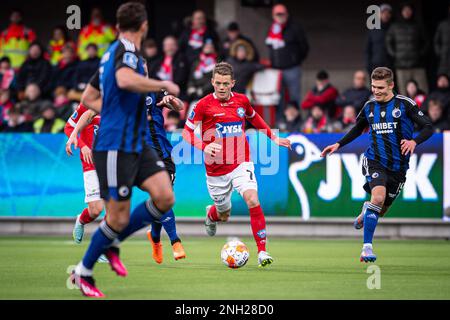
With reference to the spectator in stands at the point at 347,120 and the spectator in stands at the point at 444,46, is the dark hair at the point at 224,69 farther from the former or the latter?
the spectator in stands at the point at 444,46

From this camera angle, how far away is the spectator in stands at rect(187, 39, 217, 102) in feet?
61.8

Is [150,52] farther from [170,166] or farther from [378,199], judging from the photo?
[378,199]

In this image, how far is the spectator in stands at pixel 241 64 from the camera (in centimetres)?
1856

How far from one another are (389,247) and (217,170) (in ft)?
12.5

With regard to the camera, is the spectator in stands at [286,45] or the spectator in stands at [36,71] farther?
the spectator in stands at [36,71]

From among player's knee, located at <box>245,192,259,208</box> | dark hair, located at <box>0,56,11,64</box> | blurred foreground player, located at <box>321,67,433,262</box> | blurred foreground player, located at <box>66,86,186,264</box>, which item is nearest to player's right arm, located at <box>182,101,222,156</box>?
blurred foreground player, located at <box>66,86,186,264</box>

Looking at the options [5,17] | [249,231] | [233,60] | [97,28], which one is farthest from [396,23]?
[5,17]

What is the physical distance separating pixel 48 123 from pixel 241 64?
3790 mm

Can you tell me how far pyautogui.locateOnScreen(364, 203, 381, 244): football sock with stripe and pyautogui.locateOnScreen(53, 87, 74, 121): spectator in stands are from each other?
875cm

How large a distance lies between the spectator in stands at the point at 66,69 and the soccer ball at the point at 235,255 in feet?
32.9

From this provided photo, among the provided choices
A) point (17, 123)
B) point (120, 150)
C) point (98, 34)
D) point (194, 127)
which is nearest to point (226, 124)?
point (194, 127)

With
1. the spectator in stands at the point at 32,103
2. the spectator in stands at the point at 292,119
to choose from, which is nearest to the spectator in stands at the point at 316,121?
the spectator in stands at the point at 292,119

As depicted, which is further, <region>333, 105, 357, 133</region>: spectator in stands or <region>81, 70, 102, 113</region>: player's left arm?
<region>333, 105, 357, 133</region>: spectator in stands

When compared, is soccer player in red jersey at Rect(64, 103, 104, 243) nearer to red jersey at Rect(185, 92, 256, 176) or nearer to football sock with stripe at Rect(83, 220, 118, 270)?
red jersey at Rect(185, 92, 256, 176)
